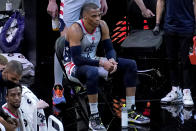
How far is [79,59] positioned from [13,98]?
1665 mm

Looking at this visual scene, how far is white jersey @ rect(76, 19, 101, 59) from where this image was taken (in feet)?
19.9

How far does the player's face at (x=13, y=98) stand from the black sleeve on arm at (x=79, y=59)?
5.26ft

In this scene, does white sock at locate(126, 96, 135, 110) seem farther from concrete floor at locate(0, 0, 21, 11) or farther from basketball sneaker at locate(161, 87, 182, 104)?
concrete floor at locate(0, 0, 21, 11)

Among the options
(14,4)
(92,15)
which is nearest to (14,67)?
(92,15)

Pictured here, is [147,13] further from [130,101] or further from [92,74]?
[92,74]

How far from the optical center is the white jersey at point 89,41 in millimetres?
6070

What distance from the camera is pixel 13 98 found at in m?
4.34

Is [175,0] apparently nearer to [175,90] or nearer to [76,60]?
[175,90]

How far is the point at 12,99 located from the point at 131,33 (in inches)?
168

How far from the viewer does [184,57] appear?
6926 mm

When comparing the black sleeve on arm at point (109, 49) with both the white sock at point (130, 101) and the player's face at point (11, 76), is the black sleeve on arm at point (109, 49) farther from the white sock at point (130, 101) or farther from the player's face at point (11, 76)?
the player's face at point (11, 76)

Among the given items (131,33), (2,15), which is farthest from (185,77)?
(2,15)

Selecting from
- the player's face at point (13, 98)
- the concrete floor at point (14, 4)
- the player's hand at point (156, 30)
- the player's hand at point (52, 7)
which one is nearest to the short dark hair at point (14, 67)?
the player's face at point (13, 98)

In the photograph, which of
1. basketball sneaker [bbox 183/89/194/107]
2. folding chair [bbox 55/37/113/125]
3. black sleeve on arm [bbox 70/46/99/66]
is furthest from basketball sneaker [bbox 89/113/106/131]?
basketball sneaker [bbox 183/89/194/107]
